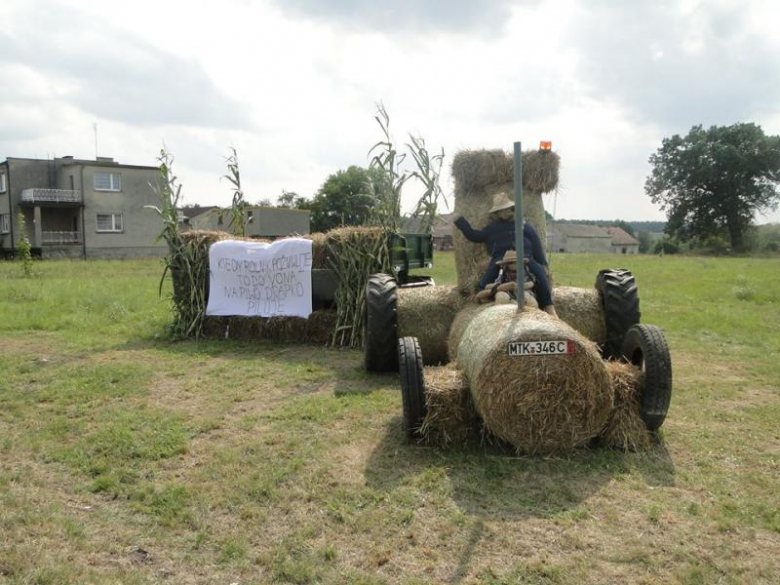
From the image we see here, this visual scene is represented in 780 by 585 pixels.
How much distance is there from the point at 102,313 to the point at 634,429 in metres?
10.2

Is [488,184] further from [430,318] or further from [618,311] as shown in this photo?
[618,311]

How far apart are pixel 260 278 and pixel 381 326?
133 inches

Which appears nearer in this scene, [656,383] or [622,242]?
[656,383]

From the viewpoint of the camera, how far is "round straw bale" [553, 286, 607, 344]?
623 cm

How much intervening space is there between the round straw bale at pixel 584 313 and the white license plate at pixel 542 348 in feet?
7.29

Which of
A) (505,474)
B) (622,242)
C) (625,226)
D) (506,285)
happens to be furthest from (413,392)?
(625,226)

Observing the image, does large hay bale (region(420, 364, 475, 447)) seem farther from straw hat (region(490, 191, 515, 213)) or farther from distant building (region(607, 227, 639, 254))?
distant building (region(607, 227, 639, 254))

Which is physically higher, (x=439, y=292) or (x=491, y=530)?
(x=439, y=292)

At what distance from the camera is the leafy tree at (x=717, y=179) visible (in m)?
57.9

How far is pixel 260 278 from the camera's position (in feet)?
30.9

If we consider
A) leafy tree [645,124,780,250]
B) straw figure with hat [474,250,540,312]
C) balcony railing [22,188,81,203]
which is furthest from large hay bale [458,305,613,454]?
leafy tree [645,124,780,250]

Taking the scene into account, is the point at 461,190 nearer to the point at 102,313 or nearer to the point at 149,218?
the point at 102,313

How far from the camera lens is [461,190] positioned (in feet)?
24.1

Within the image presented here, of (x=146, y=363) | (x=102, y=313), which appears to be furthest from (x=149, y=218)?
(x=146, y=363)
